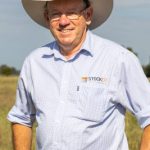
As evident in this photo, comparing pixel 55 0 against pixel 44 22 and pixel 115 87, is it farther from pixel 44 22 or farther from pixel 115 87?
pixel 115 87

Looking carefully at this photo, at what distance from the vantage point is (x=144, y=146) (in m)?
4.35

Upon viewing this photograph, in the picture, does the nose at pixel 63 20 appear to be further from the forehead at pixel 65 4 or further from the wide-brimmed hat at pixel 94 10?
the wide-brimmed hat at pixel 94 10

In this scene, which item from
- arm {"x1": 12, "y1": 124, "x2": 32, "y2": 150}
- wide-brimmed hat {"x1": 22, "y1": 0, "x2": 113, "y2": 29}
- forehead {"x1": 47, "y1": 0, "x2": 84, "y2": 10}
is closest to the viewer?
forehead {"x1": 47, "y1": 0, "x2": 84, "y2": 10}

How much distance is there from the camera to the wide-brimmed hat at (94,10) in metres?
4.62

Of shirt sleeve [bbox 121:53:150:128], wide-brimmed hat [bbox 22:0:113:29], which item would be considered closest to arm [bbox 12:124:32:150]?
wide-brimmed hat [bbox 22:0:113:29]

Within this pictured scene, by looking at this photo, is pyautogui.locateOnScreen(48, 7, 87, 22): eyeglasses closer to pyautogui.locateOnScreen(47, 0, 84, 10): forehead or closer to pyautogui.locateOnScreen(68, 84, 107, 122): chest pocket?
pyautogui.locateOnScreen(47, 0, 84, 10): forehead

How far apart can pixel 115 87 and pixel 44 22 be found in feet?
2.70

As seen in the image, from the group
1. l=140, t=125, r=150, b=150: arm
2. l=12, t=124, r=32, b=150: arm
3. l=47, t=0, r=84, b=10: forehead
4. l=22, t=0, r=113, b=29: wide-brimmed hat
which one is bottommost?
l=12, t=124, r=32, b=150: arm

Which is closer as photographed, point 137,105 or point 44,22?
point 137,105

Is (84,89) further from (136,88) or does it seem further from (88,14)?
(88,14)

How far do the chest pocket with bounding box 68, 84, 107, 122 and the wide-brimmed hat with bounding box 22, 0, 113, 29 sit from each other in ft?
1.87

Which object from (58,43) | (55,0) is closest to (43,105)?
(58,43)

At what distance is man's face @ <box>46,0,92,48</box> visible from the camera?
172 inches

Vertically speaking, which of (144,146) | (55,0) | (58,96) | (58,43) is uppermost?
(55,0)
